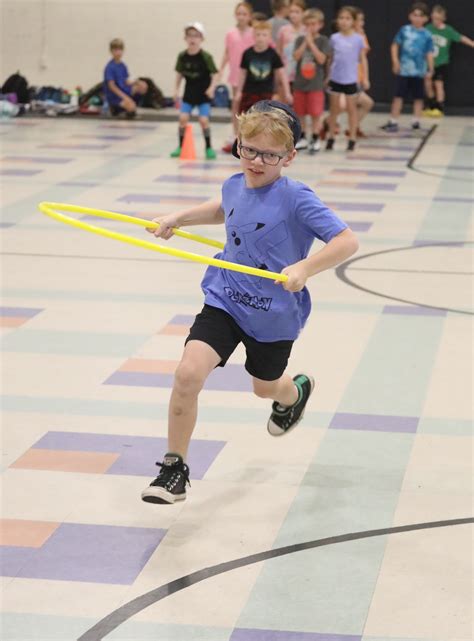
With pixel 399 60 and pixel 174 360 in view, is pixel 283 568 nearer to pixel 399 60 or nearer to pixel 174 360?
pixel 174 360

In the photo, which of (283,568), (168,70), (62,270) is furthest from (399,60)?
(283,568)

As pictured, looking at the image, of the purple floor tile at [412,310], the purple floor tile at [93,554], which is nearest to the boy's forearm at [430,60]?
the purple floor tile at [412,310]

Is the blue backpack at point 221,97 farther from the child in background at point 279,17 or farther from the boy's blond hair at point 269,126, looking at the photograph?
the boy's blond hair at point 269,126

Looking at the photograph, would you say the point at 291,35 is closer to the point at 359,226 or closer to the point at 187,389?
the point at 359,226

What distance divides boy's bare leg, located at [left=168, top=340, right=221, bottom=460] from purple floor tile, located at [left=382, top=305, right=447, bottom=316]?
386 cm

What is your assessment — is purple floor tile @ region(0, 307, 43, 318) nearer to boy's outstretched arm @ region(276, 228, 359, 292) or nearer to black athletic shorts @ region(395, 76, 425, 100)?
boy's outstretched arm @ region(276, 228, 359, 292)

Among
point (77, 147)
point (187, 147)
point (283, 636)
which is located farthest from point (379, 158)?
point (283, 636)

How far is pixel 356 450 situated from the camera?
20.8 feet

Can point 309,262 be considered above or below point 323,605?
above

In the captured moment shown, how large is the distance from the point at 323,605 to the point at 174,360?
338 cm

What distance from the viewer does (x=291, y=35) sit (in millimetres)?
19234

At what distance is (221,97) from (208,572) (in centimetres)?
2181

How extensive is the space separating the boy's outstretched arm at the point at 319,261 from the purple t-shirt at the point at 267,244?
0.09 meters

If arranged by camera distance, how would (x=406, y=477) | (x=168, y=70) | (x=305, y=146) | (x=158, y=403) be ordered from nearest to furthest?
(x=406, y=477)
(x=158, y=403)
(x=305, y=146)
(x=168, y=70)
